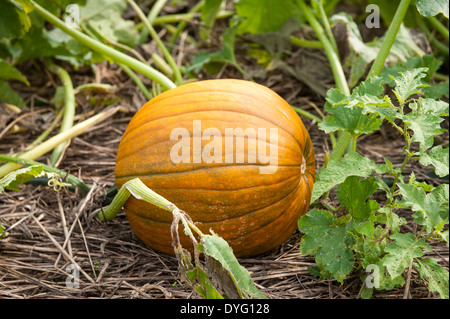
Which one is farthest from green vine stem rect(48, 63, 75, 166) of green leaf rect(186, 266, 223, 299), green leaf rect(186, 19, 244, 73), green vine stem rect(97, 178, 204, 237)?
green leaf rect(186, 266, 223, 299)

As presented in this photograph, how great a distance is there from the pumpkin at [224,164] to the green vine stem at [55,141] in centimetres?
60

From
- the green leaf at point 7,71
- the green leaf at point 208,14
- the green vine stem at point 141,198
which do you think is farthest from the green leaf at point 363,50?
the green leaf at point 7,71

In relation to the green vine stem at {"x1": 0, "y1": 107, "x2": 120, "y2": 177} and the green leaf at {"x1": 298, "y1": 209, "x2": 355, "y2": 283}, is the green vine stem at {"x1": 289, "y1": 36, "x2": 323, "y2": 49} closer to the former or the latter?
the green vine stem at {"x1": 0, "y1": 107, "x2": 120, "y2": 177}

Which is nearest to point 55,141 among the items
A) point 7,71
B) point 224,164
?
point 7,71

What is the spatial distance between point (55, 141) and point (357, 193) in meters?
1.47

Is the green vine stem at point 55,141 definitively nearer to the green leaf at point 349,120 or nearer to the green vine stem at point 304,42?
the green vine stem at point 304,42

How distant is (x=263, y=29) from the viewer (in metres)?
2.87

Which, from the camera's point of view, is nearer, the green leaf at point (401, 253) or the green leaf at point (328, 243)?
the green leaf at point (401, 253)

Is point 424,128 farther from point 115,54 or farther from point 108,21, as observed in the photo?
point 108,21

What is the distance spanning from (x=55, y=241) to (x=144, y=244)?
0.36m

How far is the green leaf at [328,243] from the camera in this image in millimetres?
1526

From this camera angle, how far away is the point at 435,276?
1442 millimetres
